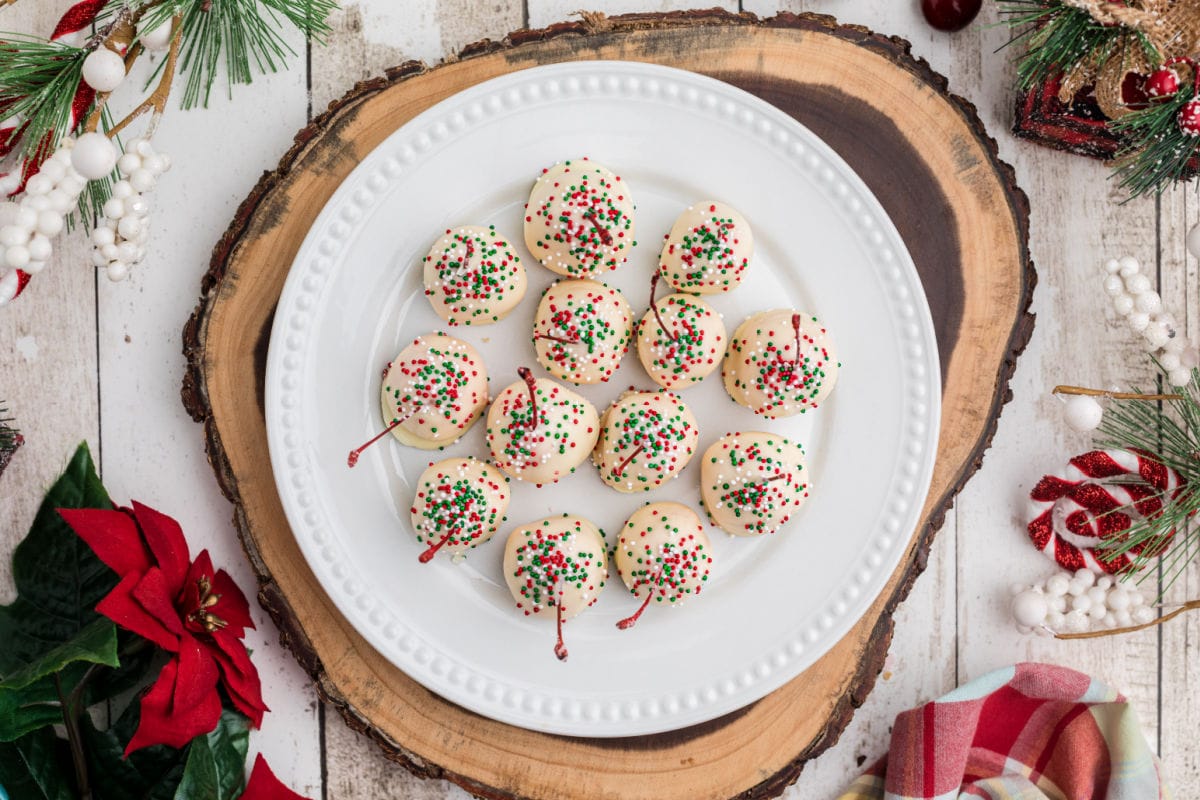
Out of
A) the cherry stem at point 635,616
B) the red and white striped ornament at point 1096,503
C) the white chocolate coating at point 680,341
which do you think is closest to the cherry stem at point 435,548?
the cherry stem at point 635,616

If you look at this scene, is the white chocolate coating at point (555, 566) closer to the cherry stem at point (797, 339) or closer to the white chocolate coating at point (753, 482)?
the white chocolate coating at point (753, 482)

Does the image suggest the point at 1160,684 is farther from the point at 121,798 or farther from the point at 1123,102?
the point at 121,798

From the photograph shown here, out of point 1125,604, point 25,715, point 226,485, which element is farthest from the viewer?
point 1125,604

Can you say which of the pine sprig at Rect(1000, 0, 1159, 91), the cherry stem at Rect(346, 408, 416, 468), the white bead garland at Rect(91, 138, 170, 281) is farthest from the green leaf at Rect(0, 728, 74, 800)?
the pine sprig at Rect(1000, 0, 1159, 91)

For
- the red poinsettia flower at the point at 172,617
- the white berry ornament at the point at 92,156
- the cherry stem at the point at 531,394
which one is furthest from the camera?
the cherry stem at the point at 531,394

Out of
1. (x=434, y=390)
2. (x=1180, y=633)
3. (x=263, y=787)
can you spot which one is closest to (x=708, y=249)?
(x=434, y=390)

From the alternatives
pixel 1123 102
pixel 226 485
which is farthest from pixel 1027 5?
pixel 226 485

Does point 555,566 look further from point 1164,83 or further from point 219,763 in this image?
point 1164,83
